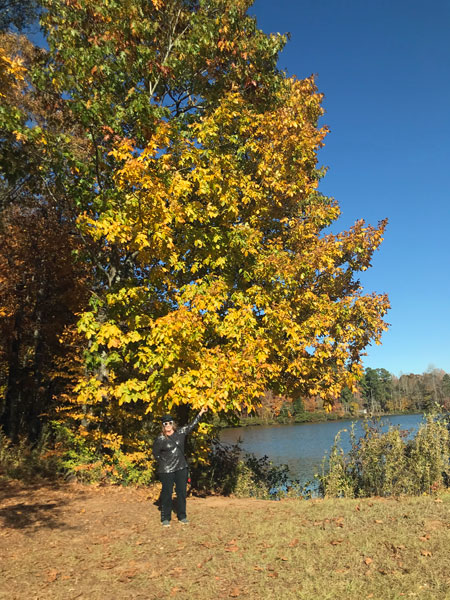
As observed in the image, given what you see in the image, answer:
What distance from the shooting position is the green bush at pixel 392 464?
877 cm

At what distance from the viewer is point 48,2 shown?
388 inches

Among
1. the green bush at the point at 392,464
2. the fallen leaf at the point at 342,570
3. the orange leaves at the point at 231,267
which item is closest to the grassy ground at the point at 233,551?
the fallen leaf at the point at 342,570

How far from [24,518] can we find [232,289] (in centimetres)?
616

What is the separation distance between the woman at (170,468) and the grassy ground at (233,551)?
0.31 m

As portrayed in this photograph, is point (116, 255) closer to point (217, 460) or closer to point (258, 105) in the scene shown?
point (258, 105)

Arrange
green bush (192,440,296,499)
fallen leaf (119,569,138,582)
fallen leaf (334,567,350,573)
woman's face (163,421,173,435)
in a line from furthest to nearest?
green bush (192,440,296,499)
woman's face (163,421,173,435)
fallen leaf (119,569,138,582)
fallen leaf (334,567,350,573)

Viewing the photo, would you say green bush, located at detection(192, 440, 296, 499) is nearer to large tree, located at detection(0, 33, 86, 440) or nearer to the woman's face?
the woman's face

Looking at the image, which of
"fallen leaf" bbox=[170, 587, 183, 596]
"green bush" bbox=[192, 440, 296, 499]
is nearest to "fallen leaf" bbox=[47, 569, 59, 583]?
"fallen leaf" bbox=[170, 587, 183, 596]

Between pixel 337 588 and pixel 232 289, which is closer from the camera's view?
pixel 337 588

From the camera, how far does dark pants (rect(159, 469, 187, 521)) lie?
6805 mm

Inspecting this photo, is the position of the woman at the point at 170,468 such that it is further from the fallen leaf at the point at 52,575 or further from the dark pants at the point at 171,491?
the fallen leaf at the point at 52,575

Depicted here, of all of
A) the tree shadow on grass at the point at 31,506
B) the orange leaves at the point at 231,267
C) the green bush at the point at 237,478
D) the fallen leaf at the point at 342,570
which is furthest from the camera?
the green bush at the point at 237,478

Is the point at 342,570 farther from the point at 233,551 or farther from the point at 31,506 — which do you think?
the point at 31,506

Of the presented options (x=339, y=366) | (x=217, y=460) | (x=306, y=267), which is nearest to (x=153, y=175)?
(x=306, y=267)
